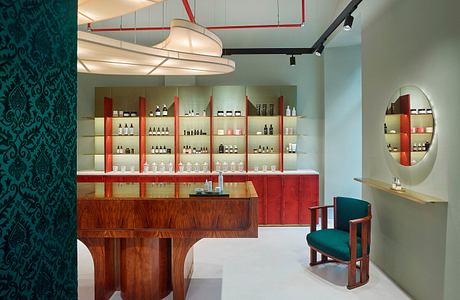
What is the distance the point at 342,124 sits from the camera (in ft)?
22.3

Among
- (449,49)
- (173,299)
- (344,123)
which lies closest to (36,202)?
(173,299)

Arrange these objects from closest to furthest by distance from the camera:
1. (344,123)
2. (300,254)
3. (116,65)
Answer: (116,65), (300,254), (344,123)

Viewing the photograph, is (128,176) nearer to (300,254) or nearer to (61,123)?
(300,254)

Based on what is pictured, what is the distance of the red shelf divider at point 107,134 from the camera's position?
6699 millimetres

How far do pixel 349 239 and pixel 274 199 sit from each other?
263 cm

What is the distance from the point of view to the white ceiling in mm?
5418

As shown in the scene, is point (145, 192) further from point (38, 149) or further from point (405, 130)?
point (405, 130)

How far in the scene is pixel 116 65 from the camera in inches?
159

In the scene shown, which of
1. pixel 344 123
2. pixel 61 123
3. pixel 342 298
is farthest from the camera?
pixel 344 123

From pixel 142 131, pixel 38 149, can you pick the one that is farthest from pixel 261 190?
pixel 38 149

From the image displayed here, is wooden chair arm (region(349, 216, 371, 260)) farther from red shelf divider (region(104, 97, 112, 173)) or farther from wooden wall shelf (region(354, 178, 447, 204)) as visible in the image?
red shelf divider (region(104, 97, 112, 173))

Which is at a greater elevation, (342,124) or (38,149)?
(342,124)

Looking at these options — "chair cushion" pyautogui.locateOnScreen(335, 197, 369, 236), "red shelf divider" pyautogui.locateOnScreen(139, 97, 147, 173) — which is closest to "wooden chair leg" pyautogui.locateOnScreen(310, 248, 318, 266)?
"chair cushion" pyautogui.locateOnScreen(335, 197, 369, 236)

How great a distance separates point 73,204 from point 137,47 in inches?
98.5
